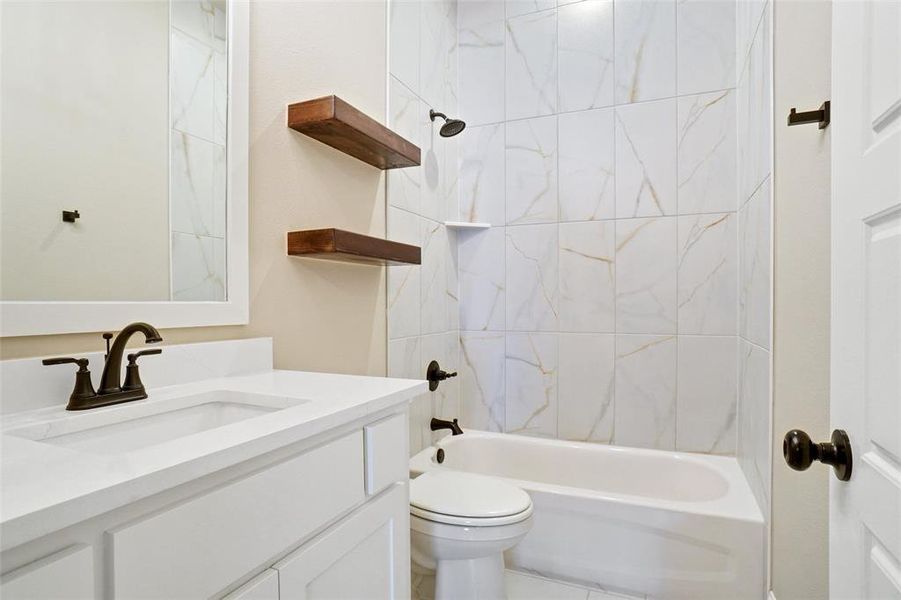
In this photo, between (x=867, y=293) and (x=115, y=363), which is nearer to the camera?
(x=867, y=293)

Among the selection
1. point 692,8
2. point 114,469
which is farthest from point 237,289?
point 692,8

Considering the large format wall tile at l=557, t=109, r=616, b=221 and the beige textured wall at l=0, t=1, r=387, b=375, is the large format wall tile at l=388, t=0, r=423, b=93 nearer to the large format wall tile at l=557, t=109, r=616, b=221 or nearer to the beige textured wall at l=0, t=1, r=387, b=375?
the beige textured wall at l=0, t=1, r=387, b=375

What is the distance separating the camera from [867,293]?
0.62m

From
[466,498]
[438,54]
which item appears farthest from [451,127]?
[466,498]

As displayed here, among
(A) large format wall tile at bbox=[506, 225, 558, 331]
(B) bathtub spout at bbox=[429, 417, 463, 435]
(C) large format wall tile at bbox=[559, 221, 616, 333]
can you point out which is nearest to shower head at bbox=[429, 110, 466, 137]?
(A) large format wall tile at bbox=[506, 225, 558, 331]

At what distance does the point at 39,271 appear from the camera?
873 millimetres

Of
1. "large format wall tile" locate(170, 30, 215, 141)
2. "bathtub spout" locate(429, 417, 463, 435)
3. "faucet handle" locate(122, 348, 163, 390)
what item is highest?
"large format wall tile" locate(170, 30, 215, 141)

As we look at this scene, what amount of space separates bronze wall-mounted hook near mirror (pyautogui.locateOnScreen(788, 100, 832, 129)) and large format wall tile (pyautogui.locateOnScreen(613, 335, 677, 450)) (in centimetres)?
127

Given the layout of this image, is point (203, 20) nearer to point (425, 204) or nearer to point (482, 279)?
point (425, 204)

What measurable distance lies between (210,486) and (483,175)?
→ 227 cm

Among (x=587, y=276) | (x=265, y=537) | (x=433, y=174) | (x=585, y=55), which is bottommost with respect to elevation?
(x=265, y=537)

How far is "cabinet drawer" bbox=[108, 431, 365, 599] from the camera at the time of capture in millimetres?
536

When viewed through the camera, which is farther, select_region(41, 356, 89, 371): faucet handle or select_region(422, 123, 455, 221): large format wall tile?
select_region(422, 123, 455, 221): large format wall tile

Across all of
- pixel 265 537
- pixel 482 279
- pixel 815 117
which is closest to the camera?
pixel 265 537
